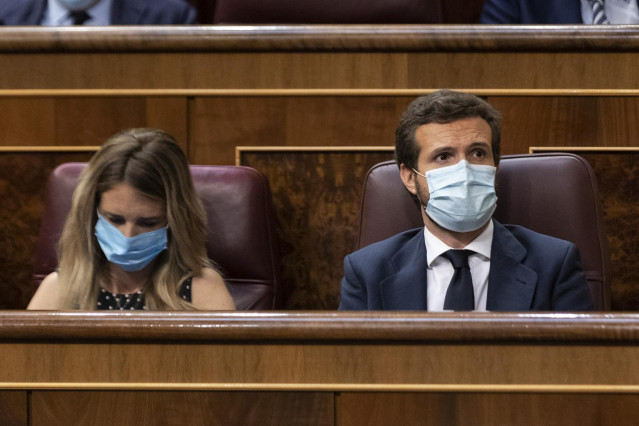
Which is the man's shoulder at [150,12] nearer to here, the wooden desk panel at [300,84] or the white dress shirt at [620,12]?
the wooden desk panel at [300,84]

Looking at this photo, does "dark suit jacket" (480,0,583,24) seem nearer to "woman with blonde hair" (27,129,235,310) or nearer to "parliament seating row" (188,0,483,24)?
"parliament seating row" (188,0,483,24)

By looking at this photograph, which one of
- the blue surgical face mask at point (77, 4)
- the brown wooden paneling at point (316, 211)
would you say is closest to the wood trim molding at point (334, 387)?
the brown wooden paneling at point (316, 211)

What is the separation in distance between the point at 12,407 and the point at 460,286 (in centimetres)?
34

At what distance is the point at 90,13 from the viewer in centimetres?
98

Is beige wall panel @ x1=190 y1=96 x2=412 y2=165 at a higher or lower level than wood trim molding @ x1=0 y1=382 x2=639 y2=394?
higher

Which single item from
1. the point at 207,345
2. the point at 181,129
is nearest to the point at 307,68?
the point at 181,129

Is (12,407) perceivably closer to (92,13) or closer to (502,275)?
(502,275)

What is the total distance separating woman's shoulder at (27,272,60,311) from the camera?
0.75m

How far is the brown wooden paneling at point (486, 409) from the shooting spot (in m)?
0.43

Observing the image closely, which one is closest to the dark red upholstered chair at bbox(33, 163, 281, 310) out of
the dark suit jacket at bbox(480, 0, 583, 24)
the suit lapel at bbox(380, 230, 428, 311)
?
the suit lapel at bbox(380, 230, 428, 311)

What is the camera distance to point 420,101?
28.0 inches

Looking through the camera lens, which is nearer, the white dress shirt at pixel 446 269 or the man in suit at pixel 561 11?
the white dress shirt at pixel 446 269

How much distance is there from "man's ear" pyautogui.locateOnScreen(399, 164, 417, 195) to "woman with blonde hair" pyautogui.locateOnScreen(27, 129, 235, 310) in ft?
0.55

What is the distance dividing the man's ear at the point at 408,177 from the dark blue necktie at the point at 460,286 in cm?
6
